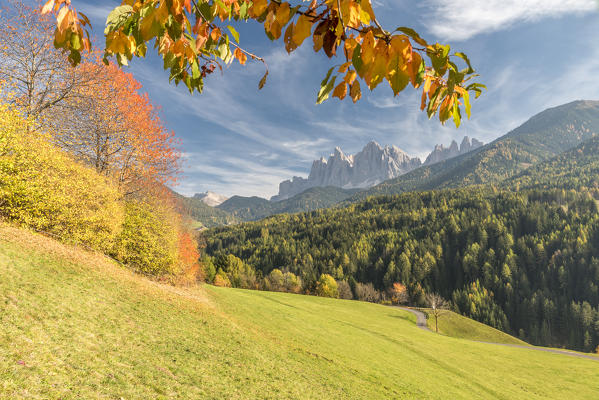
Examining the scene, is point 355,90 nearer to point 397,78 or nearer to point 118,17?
point 397,78

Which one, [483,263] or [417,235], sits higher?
[417,235]

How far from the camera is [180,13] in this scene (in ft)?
4.50

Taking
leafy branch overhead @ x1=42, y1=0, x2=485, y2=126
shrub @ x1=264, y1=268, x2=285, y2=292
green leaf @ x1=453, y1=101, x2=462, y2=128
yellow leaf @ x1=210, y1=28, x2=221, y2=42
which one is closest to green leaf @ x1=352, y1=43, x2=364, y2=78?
leafy branch overhead @ x1=42, y1=0, x2=485, y2=126

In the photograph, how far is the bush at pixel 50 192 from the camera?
475 inches

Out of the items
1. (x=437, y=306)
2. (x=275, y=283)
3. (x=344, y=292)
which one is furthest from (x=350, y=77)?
(x=437, y=306)

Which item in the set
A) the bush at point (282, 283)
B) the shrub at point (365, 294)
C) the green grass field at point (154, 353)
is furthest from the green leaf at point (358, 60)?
the shrub at point (365, 294)

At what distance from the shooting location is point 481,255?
127m

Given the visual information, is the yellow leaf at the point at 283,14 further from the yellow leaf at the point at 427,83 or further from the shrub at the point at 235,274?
the shrub at the point at 235,274

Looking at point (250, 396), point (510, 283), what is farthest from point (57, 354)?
point (510, 283)

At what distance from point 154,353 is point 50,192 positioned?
11.8 m

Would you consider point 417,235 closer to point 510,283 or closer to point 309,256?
point 510,283

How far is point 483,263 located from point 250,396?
149 metres

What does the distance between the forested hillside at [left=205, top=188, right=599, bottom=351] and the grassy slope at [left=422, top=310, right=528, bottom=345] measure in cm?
4405

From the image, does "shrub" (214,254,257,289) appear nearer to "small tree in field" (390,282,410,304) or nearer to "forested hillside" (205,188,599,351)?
"forested hillside" (205,188,599,351)
